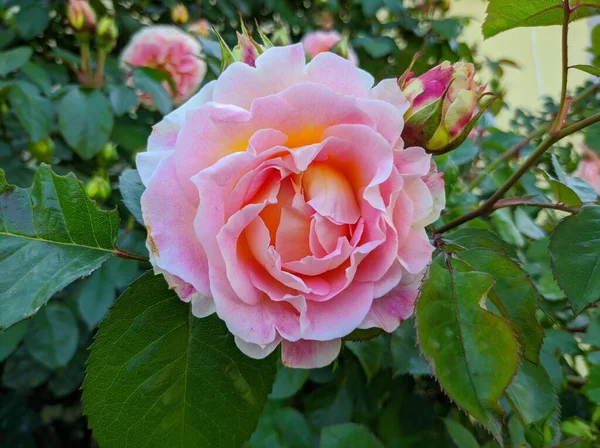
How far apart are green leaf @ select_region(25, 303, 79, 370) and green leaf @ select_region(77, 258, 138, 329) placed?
55 mm

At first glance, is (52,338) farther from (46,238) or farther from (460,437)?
(460,437)

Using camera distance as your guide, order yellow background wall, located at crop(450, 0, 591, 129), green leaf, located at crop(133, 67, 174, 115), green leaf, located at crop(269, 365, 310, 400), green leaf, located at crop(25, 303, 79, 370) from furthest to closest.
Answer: yellow background wall, located at crop(450, 0, 591, 129)
green leaf, located at crop(133, 67, 174, 115)
green leaf, located at crop(25, 303, 79, 370)
green leaf, located at crop(269, 365, 310, 400)

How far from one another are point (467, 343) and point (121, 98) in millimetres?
632

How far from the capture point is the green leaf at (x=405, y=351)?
377 mm

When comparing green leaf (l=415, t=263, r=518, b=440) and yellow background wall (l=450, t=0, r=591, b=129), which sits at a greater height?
green leaf (l=415, t=263, r=518, b=440)

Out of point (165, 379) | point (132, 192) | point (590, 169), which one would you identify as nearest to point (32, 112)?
point (132, 192)

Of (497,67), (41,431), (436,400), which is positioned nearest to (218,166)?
(436,400)

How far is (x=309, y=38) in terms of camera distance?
86 centimetres

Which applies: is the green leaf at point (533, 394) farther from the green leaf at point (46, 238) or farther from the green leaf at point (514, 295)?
the green leaf at point (46, 238)

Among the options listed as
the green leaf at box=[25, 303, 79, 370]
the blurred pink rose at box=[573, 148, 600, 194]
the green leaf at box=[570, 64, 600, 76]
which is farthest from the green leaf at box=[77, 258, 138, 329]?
the blurred pink rose at box=[573, 148, 600, 194]

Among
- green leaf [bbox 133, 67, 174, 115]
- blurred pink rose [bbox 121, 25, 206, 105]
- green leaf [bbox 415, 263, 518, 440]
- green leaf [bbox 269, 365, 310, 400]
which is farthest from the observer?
blurred pink rose [bbox 121, 25, 206, 105]

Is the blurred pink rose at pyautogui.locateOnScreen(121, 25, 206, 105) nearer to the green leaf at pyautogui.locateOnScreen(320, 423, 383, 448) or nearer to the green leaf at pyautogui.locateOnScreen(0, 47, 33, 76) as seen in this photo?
the green leaf at pyautogui.locateOnScreen(0, 47, 33, 76)

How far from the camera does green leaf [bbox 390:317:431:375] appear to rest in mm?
377

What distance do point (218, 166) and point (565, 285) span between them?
0.72 ft
